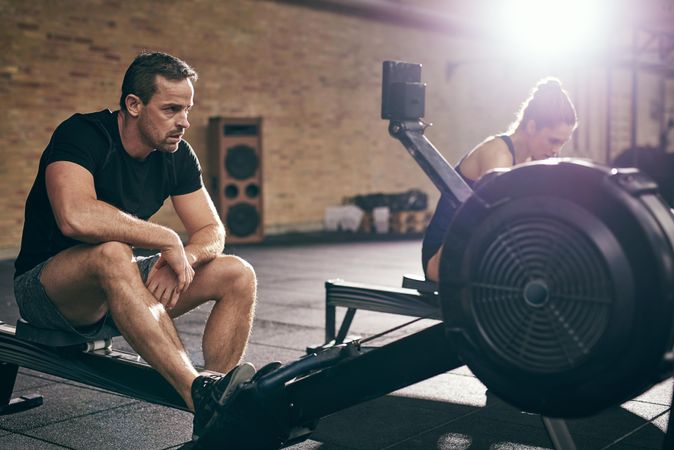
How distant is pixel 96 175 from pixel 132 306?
50 cm

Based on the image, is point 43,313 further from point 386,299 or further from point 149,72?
point 386,299

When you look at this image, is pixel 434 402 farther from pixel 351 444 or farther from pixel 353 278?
pixel 353 278

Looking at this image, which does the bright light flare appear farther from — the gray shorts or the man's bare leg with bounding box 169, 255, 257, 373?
the gray shorts

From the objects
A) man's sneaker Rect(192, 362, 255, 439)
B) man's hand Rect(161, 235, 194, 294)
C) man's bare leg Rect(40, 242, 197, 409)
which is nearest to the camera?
man's sneaker Rect(192, 362, 255, 439)

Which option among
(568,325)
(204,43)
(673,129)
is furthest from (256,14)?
(673,129)

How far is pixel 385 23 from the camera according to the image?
11352 mm

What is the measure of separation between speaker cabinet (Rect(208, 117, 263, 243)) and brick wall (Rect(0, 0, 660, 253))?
1.48ft

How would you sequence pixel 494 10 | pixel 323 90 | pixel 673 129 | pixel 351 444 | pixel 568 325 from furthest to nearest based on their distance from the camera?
pixel 673 129
pixel 494 10
pixel 323 90
pixel 351 444
pixel 568 325

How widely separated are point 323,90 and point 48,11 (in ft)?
12.4

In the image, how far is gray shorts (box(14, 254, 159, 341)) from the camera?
2422 millimetres

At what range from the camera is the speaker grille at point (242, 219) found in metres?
9.02

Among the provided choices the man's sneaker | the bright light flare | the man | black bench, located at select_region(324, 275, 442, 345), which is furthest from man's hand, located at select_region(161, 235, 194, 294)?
the bright light flare

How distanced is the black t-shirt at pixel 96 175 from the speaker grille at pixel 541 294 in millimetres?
1216

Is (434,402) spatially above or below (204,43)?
below
